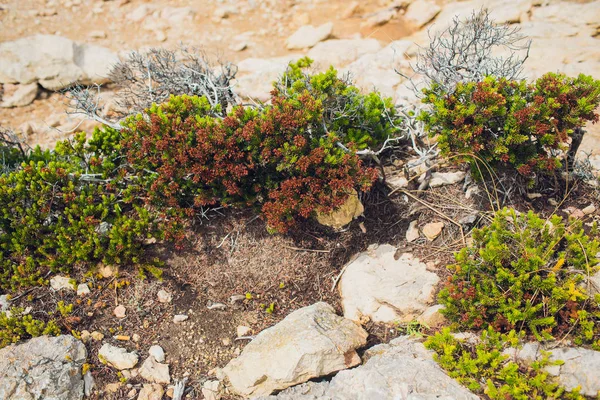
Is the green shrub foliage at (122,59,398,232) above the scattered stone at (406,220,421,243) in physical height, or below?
above

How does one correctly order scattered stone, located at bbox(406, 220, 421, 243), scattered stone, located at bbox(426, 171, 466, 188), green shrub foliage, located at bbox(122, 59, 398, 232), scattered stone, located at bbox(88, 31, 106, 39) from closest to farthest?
green shrub foliage, located at bbox(122, 59, 398, 232) < scattered stone, located at bbox(406, 220, 421, 243) < scattered stone, located at bbox(426, 171, 466, 188) < scattered stone, located at bbox(88, 31, 106, 39)

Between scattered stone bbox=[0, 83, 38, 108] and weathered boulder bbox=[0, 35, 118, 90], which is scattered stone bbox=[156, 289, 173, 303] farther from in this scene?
scattered stone bbox=[0, 83, 38, 108]

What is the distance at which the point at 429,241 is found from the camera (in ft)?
18.4

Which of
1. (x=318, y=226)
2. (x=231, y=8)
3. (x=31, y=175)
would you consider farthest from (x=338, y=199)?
(x=231, y=8)

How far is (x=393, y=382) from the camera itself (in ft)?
13.2

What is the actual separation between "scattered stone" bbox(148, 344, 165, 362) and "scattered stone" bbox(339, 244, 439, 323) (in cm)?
203

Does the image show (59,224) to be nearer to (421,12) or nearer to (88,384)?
(88,384)

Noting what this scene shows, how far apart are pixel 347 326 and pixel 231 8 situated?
8995 millimetres

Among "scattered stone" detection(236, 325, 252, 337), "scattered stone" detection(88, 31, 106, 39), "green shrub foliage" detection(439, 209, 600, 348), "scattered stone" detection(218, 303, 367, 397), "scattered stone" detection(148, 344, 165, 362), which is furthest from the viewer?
"scattered stone" detection(88, 31, 106, 39)

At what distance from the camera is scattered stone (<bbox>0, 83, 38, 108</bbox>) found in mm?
8516

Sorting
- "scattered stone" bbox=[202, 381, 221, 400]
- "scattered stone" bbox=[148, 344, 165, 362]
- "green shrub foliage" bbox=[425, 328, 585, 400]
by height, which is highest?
"green shrub foliage" bbox=[425, 328, 585, 400]

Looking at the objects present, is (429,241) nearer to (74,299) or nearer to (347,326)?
(347,326)

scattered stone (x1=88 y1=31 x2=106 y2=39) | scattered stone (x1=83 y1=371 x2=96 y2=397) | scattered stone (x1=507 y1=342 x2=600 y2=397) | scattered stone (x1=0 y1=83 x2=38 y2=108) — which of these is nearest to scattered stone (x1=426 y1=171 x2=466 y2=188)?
scattered stone (x1=507 y1=342 x2=600 y2=397)

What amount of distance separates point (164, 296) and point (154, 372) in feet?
2.93
